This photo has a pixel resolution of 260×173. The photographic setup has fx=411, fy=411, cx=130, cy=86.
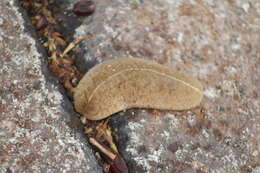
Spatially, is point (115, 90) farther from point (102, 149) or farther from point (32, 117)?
point (32, 117)

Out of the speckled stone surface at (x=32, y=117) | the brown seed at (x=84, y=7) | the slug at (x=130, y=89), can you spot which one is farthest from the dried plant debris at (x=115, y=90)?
the brown seed at (x=84, y=7)

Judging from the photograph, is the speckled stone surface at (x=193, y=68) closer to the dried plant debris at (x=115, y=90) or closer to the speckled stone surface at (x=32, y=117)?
the dried plant debris at (x=115, y=90)

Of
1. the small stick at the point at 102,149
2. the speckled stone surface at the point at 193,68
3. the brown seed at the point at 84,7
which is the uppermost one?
the brown seed at the point at 84,7

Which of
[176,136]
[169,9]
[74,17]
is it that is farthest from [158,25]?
[176,136]

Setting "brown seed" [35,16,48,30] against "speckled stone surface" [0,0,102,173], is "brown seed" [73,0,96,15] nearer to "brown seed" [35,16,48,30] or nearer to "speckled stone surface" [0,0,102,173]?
Result: "brown seed" [35,16,48,30]

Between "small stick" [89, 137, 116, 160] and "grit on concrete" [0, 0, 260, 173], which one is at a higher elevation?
"grit on concrete" [0, 0, 260, 173]

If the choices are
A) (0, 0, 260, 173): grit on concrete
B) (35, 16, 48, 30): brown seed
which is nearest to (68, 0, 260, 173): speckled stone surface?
(0, 0, 260, 173): grit on concrete
